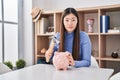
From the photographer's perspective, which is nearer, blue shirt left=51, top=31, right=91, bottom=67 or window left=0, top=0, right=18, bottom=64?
blue shirt left=51, top=31, right=91, bottom=67

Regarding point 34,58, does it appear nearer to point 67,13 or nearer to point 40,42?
point 40,42

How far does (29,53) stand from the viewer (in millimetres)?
3463

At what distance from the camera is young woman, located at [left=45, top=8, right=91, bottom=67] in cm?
164

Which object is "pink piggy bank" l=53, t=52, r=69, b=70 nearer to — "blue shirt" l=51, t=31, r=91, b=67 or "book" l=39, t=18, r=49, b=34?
"blue shirt" l=51, t=31, r=91, b=67

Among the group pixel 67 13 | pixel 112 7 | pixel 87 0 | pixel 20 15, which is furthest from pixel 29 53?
pixel 67 13

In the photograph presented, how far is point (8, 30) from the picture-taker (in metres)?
3.27

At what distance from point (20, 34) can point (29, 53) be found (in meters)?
0.41

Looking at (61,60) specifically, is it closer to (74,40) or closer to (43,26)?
(74,40)

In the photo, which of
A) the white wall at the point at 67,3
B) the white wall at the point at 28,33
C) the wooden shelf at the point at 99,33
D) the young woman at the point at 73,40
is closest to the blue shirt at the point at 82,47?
the young woman at the point at 73,40

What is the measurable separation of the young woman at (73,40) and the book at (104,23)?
1.08 m

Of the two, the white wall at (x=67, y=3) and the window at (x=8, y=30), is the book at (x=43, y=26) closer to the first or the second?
the white wall at (x=67, y=3)

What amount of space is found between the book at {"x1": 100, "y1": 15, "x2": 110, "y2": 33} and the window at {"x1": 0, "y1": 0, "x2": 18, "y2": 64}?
1.63 m

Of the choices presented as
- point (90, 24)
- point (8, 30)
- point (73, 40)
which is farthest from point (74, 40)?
point (8, 30)

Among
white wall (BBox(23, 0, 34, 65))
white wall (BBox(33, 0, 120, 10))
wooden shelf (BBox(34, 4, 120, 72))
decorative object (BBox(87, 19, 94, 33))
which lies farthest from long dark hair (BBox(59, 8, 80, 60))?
white wall (BBox(23, 0, 34, 65))
